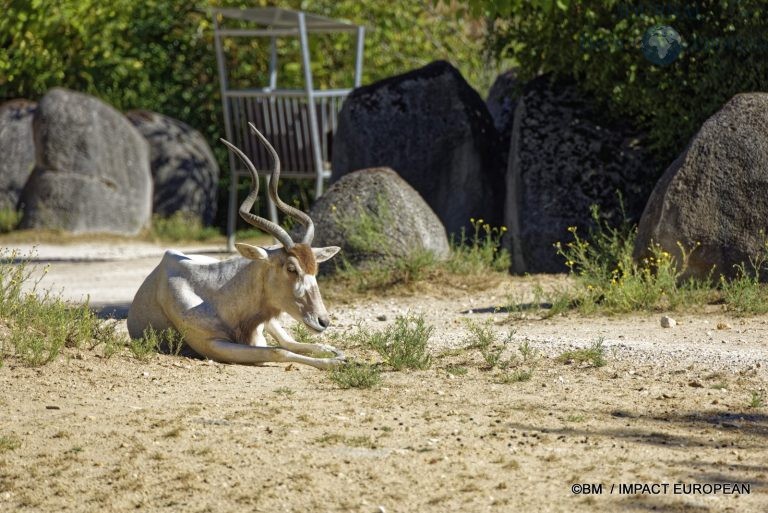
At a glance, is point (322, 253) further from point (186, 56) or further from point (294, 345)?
point (186, 56)

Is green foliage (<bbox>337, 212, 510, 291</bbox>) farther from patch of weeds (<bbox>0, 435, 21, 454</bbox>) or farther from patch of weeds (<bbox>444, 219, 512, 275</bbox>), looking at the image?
patch of weeds (<bbox>0, 435, 21, 454</bbox>)

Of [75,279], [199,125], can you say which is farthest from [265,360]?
[199,125]

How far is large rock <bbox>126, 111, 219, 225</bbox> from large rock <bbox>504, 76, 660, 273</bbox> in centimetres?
573

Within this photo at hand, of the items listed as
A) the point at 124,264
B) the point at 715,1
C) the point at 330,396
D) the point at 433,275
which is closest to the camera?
the point at 330,396

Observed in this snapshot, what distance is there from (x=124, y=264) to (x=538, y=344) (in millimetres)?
6344

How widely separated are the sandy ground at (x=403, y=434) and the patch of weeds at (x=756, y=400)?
42 mm

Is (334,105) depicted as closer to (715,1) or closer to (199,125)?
(199,125)

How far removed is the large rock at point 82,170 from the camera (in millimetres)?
15195

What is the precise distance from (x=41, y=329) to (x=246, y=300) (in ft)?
3.84

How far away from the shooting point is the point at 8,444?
223 inches

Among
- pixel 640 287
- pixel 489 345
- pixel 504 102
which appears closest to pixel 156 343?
pixel 489 345

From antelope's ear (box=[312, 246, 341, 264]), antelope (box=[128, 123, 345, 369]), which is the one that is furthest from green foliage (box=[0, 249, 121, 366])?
antelope's ear (box=[312, 246, 341, 264])

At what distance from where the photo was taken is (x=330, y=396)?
6531 millimetres

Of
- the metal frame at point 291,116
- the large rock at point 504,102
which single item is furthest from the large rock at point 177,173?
the large rock at point 504,102
